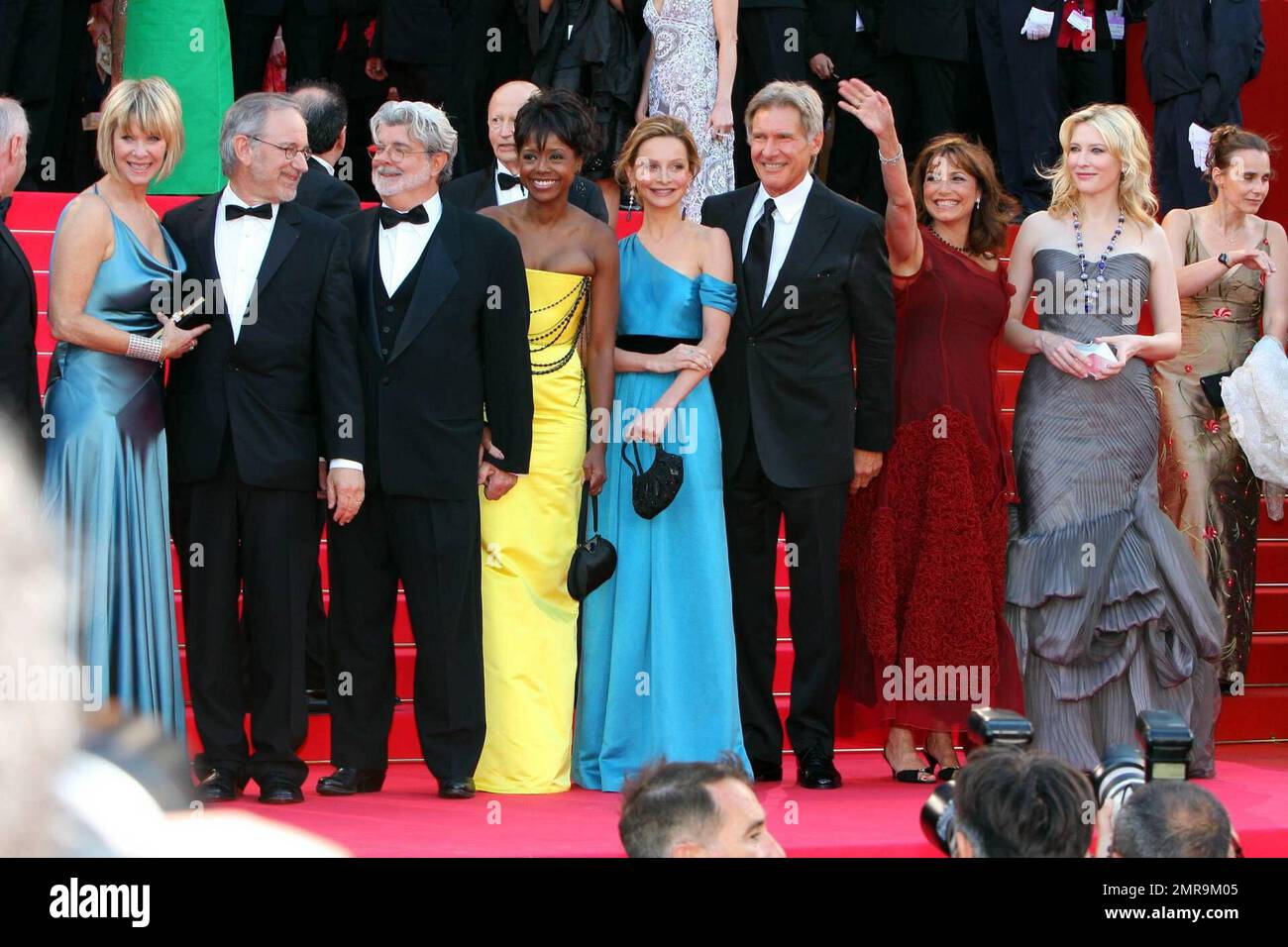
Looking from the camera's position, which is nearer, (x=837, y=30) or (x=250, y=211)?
(x=250, y=211)

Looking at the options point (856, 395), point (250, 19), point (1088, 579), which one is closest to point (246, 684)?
point (856, 395)

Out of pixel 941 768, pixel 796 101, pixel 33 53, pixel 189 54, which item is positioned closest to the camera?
pixel 796 101

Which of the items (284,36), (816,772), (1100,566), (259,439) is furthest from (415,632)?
(284,36)

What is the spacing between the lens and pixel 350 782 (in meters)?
5.48

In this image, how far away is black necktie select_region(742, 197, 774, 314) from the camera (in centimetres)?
589

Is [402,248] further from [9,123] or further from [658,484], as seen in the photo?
[9,123]

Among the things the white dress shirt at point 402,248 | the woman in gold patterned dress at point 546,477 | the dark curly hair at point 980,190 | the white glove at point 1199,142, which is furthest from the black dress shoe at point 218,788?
the white glove at point 1199,142

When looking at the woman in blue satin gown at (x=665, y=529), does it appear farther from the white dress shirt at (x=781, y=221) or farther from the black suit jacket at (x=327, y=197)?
the black suit jacket at (x=327, y=197)

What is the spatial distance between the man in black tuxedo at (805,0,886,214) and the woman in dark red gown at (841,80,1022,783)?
2942mm

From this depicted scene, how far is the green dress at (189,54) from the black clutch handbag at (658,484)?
3.67 m

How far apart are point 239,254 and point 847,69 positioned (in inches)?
172

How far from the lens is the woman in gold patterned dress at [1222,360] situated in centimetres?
673

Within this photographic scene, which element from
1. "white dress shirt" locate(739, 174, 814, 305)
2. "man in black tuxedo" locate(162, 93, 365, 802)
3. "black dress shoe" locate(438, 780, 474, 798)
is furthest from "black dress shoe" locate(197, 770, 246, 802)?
"white dress shirt" locate(739, 174, 814, 305)

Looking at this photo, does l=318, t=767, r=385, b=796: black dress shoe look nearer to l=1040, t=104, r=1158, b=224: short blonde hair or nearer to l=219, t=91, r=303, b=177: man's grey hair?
l=219, t=91, r=303, b=177: man's grey hair
